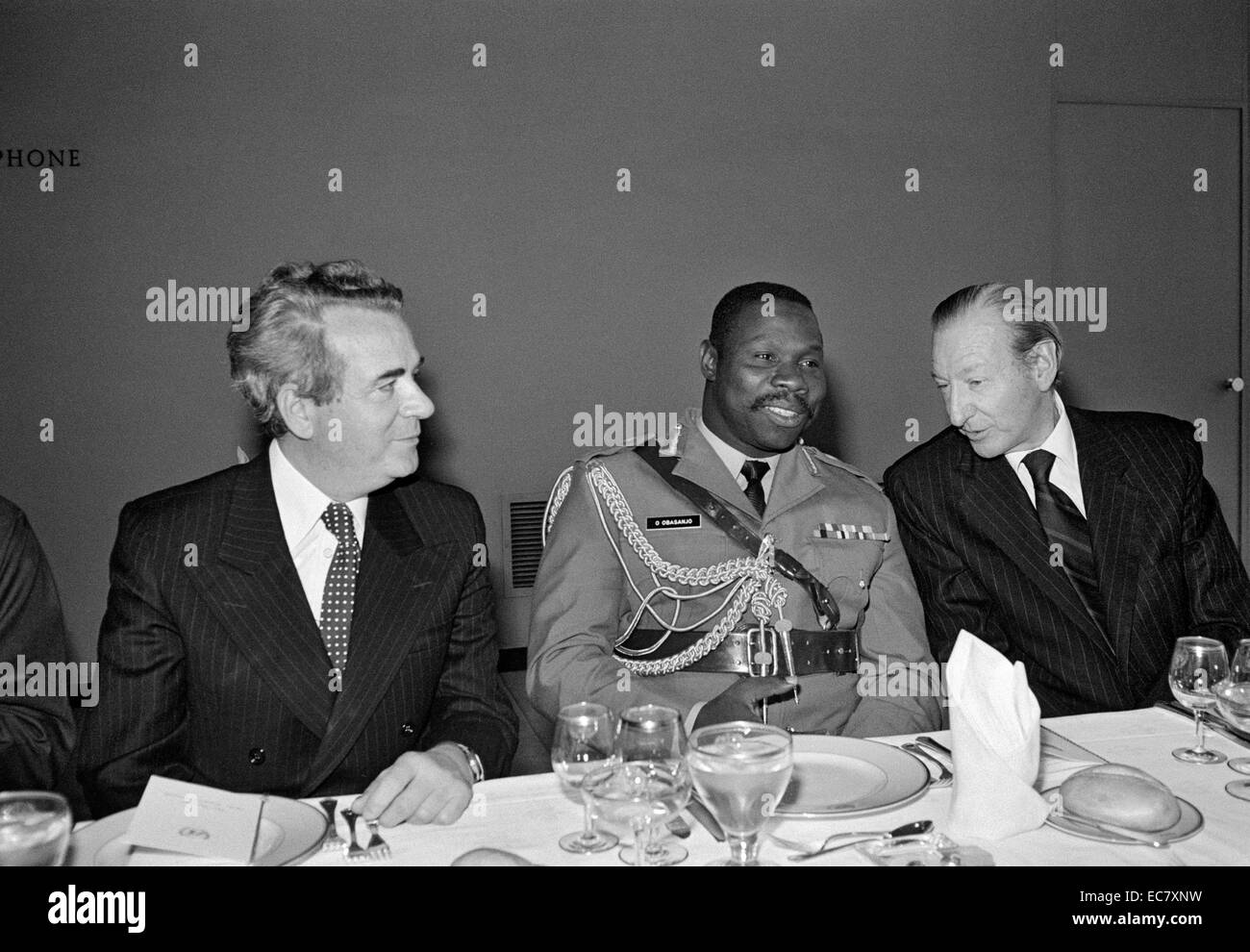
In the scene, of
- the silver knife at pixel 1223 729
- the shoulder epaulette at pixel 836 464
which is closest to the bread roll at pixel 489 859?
the silver knife at pixel 1223 729

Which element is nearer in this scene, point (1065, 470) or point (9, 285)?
point (1065, 470)

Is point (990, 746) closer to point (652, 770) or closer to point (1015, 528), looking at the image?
point (652, 770)

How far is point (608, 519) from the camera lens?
7.25 feet

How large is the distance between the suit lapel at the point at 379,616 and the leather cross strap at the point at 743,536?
2.00ft

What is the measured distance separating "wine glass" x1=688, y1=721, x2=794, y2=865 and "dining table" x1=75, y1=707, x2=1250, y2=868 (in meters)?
0.07

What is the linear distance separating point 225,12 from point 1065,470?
10.8 feet

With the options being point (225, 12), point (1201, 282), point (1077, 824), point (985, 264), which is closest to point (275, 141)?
point (225, 12)

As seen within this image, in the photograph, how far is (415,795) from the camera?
1.28 metres

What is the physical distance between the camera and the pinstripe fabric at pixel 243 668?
1.65m

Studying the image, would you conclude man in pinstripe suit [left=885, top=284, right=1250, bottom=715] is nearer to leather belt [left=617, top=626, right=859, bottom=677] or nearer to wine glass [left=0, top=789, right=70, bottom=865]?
leather belt [left=617, top=626, right=859, bottom=677]
